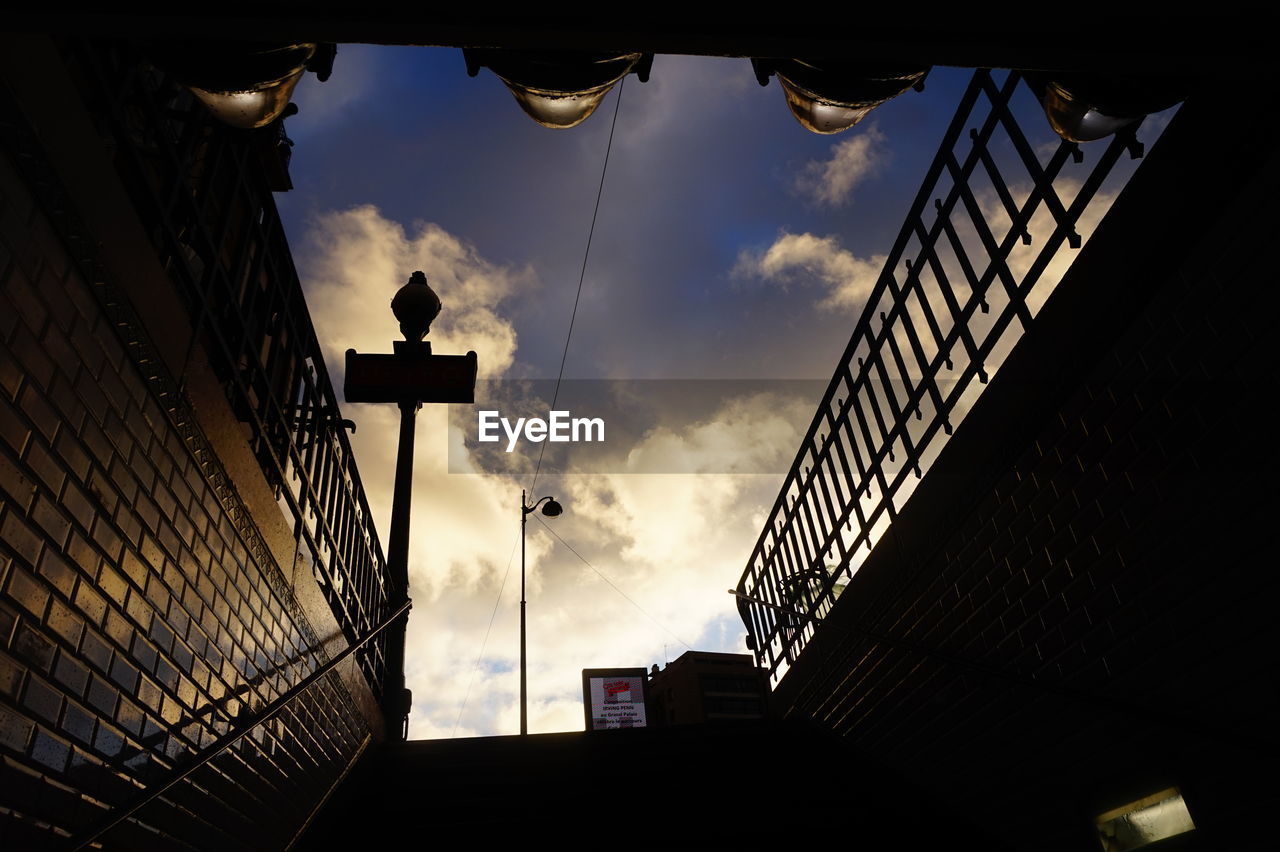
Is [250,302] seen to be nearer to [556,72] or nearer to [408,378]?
[556,72]

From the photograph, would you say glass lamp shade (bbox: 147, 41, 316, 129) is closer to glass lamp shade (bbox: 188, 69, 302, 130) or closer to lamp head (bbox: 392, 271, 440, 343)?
glass lamp shade (bbox: 188, 69, 302, 130)

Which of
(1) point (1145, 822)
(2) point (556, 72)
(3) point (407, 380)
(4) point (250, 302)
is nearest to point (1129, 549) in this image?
(1) point (1145, 822)

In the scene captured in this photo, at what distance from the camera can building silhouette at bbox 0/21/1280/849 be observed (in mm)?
2027

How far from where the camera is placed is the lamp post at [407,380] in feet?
26.3

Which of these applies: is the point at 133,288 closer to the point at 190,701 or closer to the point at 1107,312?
the point at 190,701

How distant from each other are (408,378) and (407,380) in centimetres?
3

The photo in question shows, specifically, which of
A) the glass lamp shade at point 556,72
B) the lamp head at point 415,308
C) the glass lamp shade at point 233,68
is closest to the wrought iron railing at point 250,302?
the glass lamp shade at point 233,68

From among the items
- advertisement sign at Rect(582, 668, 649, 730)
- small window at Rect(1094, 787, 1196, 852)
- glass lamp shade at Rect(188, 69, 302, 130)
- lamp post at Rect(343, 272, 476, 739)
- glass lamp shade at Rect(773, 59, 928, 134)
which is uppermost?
advertisement sign at Rect(582, 668, 649, 730)

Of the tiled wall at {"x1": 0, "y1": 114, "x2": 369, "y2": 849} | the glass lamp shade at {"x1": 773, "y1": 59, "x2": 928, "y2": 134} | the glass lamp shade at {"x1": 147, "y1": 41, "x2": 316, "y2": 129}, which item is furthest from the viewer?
the glass lamp shade at {"x1": 773, "y1": 59, "x2": 928, "y2": 134}

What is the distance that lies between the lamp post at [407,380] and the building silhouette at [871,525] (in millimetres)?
2897

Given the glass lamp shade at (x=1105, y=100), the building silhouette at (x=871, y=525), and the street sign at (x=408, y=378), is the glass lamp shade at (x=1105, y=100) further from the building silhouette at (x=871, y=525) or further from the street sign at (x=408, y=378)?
the street sign at (x=408, y=378)

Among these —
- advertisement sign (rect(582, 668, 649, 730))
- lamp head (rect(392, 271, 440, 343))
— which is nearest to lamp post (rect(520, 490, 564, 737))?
lamp head (rect(392, 271, 440, 343))

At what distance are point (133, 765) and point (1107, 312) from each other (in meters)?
3.67

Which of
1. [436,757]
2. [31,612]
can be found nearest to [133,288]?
[31,612]
